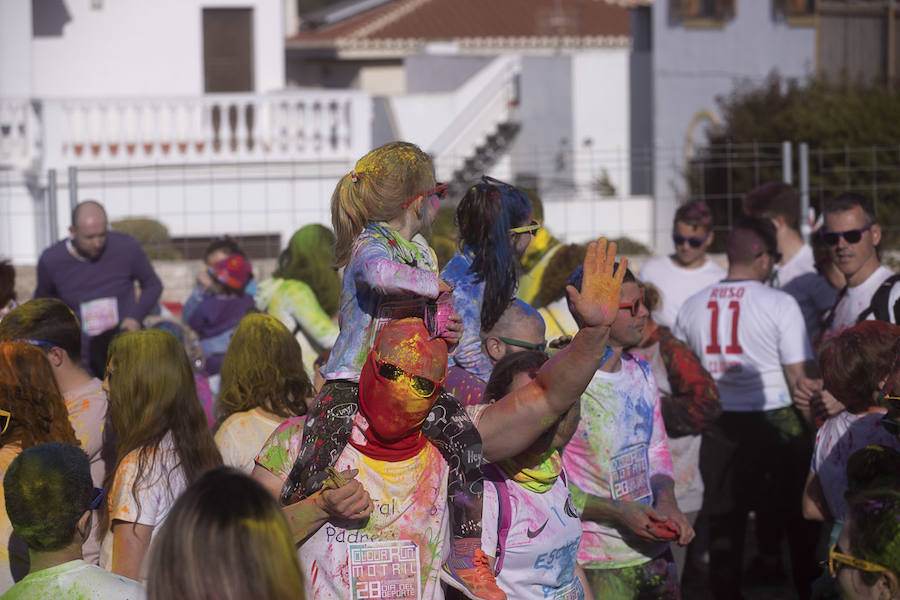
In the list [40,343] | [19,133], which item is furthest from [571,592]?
[19,133]

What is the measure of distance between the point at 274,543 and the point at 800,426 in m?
4.23

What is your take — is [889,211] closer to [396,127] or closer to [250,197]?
[250,197]

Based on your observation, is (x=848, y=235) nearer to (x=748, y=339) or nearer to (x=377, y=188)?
(x=748, y=339)

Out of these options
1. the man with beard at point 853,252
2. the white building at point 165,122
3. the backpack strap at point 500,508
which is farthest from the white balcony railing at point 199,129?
the backpack strap at point 500,508

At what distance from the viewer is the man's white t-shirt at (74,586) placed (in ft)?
8.87

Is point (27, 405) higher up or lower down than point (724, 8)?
lower down

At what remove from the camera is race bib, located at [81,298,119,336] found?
288 inches

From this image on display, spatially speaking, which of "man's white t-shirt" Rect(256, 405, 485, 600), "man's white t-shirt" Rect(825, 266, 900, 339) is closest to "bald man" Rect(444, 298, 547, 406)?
"man's white t-shirt" Rect(256, 405, 485, 600)

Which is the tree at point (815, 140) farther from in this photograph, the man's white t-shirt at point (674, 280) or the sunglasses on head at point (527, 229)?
the sunglasses on head at point (527, 229)

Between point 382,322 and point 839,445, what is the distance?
6.49ft

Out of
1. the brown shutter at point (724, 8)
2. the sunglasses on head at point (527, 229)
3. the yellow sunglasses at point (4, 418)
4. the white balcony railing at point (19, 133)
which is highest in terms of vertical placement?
the brown shutter at point (724, 8)

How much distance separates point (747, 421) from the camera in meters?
5.75

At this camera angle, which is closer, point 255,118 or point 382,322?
point 382,322

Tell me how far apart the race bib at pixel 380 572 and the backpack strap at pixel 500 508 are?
1.42ft
